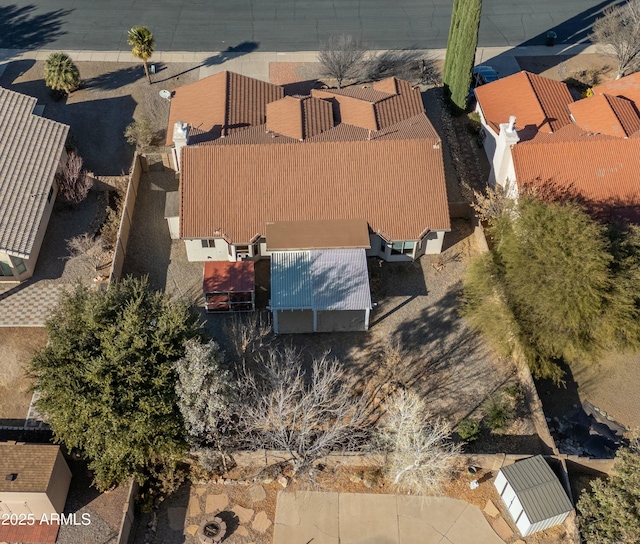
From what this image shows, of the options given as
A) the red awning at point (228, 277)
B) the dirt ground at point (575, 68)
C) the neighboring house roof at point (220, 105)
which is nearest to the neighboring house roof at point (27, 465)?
the red awning at point (228, 277)

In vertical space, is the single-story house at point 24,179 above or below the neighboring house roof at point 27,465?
above

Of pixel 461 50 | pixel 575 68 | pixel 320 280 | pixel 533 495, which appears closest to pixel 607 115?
pixel 461 50

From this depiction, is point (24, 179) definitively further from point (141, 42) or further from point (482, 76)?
point (482, 76)

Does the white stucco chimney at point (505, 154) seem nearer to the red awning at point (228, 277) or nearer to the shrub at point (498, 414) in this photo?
the shrub at point (498, 414)

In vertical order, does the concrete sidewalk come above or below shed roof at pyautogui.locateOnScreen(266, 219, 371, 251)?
above

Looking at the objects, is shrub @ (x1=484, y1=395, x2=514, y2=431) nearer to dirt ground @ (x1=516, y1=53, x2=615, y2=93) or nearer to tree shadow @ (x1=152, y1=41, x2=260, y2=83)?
dirt ground @ (x1=516, y1=53, x2=615, y2=93)

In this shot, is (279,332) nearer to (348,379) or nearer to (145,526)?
(348,379)

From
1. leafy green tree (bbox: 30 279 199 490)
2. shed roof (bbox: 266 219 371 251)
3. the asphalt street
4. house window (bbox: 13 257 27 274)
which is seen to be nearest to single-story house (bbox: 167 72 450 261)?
shed roof (bbox: 266 219 371 251)
